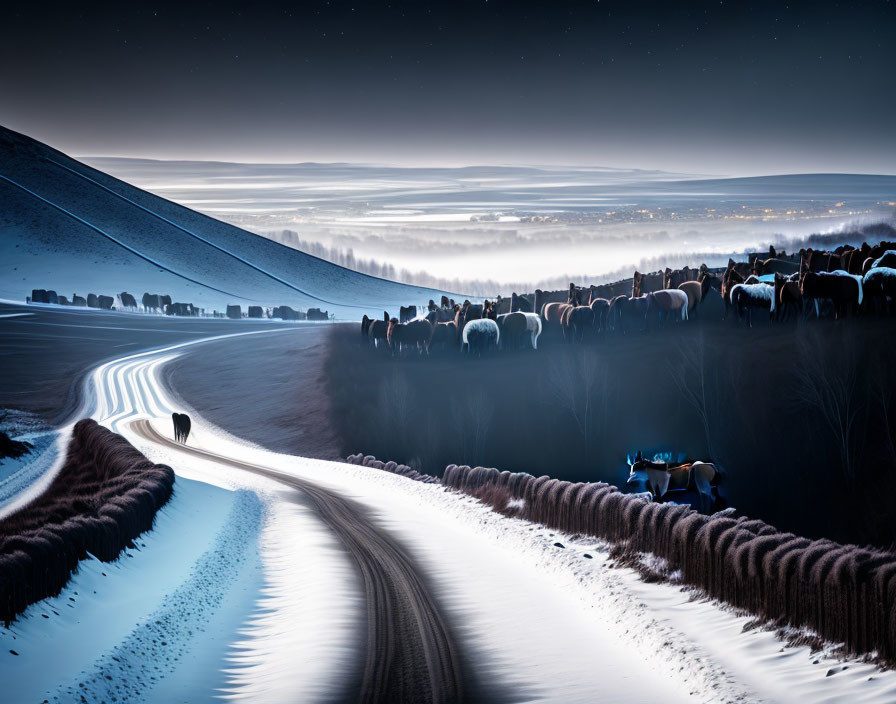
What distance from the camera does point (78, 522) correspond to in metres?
20.9

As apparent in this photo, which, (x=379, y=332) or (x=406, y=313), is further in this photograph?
Result: (x=406, y=313)

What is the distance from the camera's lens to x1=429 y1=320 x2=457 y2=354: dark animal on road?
7144cm

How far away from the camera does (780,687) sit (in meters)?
13.1

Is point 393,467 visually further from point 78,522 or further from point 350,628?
point 350,628

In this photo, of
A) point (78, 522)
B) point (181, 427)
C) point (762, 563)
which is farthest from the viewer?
point (181, 427)

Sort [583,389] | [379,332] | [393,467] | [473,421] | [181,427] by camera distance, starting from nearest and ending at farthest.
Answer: [393,467]
[583,389]
[473,421]
[181,427]
[379,332]

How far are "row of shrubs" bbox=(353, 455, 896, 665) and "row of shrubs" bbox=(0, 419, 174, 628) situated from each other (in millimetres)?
13003

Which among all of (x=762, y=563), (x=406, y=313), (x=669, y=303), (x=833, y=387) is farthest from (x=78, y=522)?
(x=406, y=313)

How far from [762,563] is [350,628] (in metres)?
8.08

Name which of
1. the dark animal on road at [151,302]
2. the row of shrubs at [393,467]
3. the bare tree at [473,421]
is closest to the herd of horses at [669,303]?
the bare tree at [473,421]

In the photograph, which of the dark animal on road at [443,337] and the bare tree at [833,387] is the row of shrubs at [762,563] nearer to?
the bare tree at [833,387]

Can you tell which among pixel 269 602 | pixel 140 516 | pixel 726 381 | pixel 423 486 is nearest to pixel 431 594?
pixel 269 602

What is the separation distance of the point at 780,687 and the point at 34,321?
11679cm

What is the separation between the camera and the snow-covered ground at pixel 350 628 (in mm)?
13766
